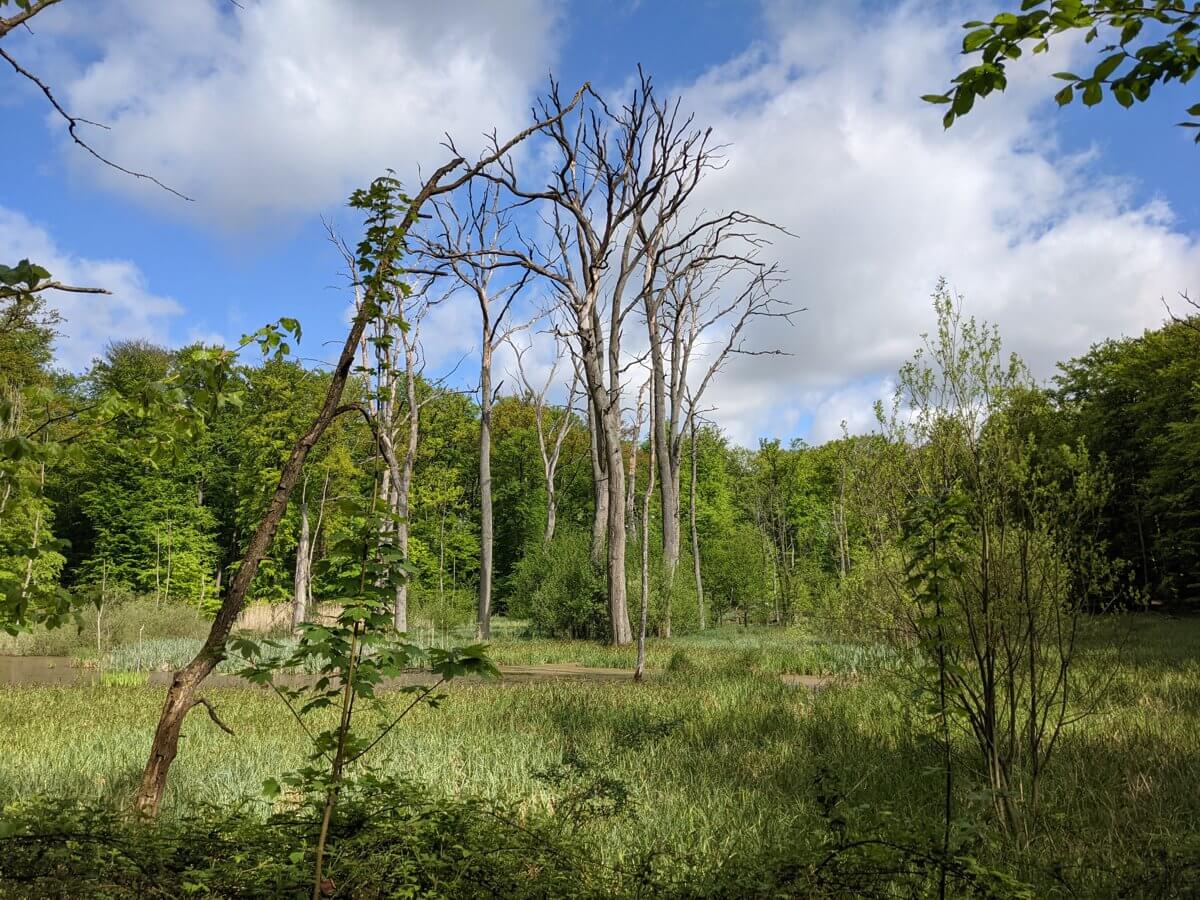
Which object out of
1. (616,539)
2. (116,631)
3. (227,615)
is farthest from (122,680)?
(227,615)

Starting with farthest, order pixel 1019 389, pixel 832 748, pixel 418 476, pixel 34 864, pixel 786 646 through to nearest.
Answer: pixel 418 476, pixel 786 646, pixel 832 748, pixel 1019 389, pixel 34 864

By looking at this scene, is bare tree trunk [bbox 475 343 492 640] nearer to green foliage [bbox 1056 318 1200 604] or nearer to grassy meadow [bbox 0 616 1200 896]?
grassy meadow [bbox 0 616 1200 896]

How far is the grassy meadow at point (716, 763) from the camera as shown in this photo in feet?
12.6

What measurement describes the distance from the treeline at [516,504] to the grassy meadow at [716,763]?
614 centimetres

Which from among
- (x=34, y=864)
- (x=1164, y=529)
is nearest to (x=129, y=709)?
(x=34, y=864)

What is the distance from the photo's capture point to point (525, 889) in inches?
109

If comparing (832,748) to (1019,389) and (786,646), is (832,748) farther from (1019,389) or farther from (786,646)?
(786,646)

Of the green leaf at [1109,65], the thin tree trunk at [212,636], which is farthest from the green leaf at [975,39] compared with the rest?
the thin tree trunk at [212,636]

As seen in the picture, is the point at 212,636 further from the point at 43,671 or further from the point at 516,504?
the point at 516,504

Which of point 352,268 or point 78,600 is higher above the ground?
point 352,268

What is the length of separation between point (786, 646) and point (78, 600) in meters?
16.2

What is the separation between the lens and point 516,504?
136 ft

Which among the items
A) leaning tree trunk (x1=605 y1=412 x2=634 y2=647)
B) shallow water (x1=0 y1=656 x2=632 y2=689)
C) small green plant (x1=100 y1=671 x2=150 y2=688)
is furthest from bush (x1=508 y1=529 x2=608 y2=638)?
small green plant (x1=100 y1=671 x2=150 y2=688)

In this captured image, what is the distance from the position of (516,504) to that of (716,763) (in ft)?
118
